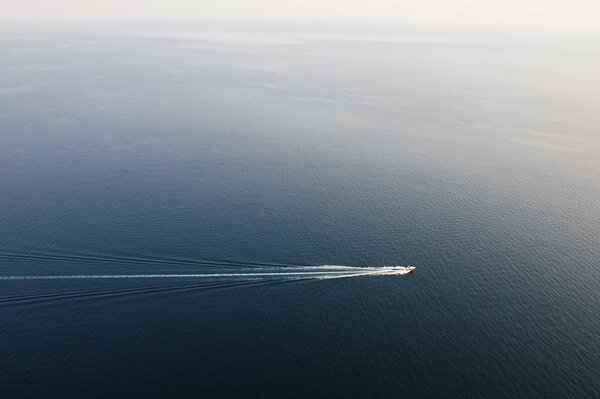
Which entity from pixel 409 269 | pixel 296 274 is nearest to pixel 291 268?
pixel 296 274

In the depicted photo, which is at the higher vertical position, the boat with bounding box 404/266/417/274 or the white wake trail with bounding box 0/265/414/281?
the white wake trail with bounding box 0/265/414/281

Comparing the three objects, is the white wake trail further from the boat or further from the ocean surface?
the ocean surface

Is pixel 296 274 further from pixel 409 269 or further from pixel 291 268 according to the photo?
pixel 409 269

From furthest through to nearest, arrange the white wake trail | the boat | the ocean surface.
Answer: the boat, the white wake trail, the ocean surface

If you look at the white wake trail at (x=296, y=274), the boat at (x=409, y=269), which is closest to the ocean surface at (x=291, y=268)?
the white wake trail at (x=296, y=274)

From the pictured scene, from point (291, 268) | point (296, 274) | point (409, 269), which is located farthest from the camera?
point (409, 269)

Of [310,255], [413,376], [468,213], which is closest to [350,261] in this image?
[310,255]

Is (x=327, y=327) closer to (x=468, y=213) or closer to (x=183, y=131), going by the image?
(x=468, y=213)

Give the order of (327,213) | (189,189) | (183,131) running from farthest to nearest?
1. (183,131)
2. (189,189)
3. (327,213)

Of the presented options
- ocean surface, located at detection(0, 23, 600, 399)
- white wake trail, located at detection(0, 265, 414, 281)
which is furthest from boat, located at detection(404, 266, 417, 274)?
ocean surface, located at detection(0, 23, 600, 399)

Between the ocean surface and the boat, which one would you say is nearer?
the ocean surface

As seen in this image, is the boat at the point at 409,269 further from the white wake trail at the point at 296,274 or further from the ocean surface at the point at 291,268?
the ocean surface at the point at 291,268
